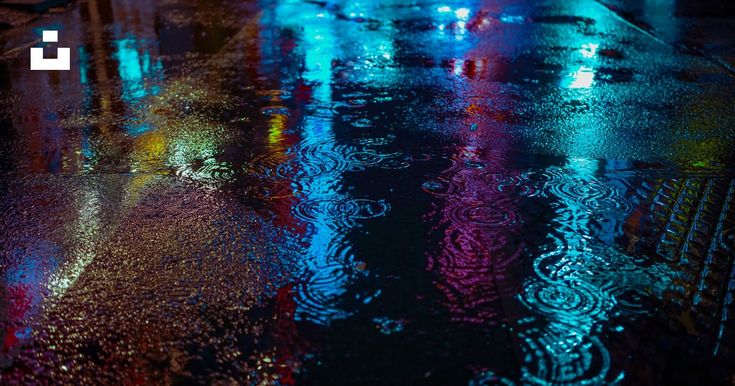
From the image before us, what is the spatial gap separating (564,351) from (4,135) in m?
5.29

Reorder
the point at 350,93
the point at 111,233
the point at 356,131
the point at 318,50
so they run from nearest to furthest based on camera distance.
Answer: the point at 111,233
the point at 356,131
the point at 350,93
the point at 318,50

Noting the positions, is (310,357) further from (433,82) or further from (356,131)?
(433,82)

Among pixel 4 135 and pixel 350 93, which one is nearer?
pixel 4 135

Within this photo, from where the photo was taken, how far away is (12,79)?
331 inches

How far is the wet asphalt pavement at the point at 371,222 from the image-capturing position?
9.61 feet

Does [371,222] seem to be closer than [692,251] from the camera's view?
No

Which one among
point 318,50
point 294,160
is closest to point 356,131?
point 294,160

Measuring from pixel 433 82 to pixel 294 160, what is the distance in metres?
2.91

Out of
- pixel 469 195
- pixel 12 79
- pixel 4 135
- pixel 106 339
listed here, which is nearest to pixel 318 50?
pixel 12 79

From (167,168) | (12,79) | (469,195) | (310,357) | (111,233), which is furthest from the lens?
(12,79)

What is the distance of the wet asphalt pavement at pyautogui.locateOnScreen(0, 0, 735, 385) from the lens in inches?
115

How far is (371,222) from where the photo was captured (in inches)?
163

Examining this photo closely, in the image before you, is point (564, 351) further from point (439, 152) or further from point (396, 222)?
point (439, 152)

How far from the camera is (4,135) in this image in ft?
20.3
